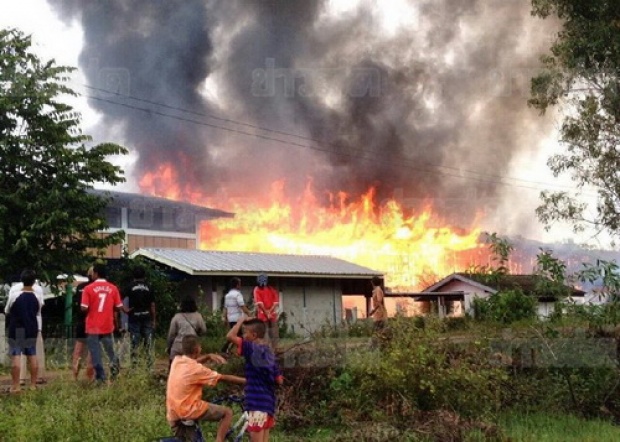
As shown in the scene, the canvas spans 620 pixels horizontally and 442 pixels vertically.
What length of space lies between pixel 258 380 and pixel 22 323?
5.89m

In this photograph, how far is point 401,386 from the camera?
29.7ft

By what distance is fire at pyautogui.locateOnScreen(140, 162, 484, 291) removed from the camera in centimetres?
3634

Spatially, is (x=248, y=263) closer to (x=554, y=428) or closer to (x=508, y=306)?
(x=508, y=306)

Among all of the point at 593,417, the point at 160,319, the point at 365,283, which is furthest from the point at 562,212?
the point at 593,417

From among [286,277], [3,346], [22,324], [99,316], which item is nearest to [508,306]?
[99,316]

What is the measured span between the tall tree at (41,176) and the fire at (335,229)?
1572cm

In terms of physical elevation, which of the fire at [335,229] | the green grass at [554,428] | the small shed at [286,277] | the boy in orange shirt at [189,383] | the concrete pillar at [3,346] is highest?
the fire at [335,229]

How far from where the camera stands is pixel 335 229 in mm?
37094

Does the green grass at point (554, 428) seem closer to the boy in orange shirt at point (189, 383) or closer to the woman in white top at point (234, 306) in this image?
the boy in orange shirt at point (189, 383)

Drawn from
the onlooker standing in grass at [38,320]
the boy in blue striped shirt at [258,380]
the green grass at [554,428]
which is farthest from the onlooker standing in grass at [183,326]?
the green grass at [554,428]

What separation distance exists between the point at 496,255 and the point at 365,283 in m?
18.9

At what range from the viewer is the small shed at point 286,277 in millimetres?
23812

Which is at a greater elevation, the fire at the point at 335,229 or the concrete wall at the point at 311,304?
the fire at the point at 335,229

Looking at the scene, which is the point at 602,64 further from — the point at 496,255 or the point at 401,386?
the point at 401,386
